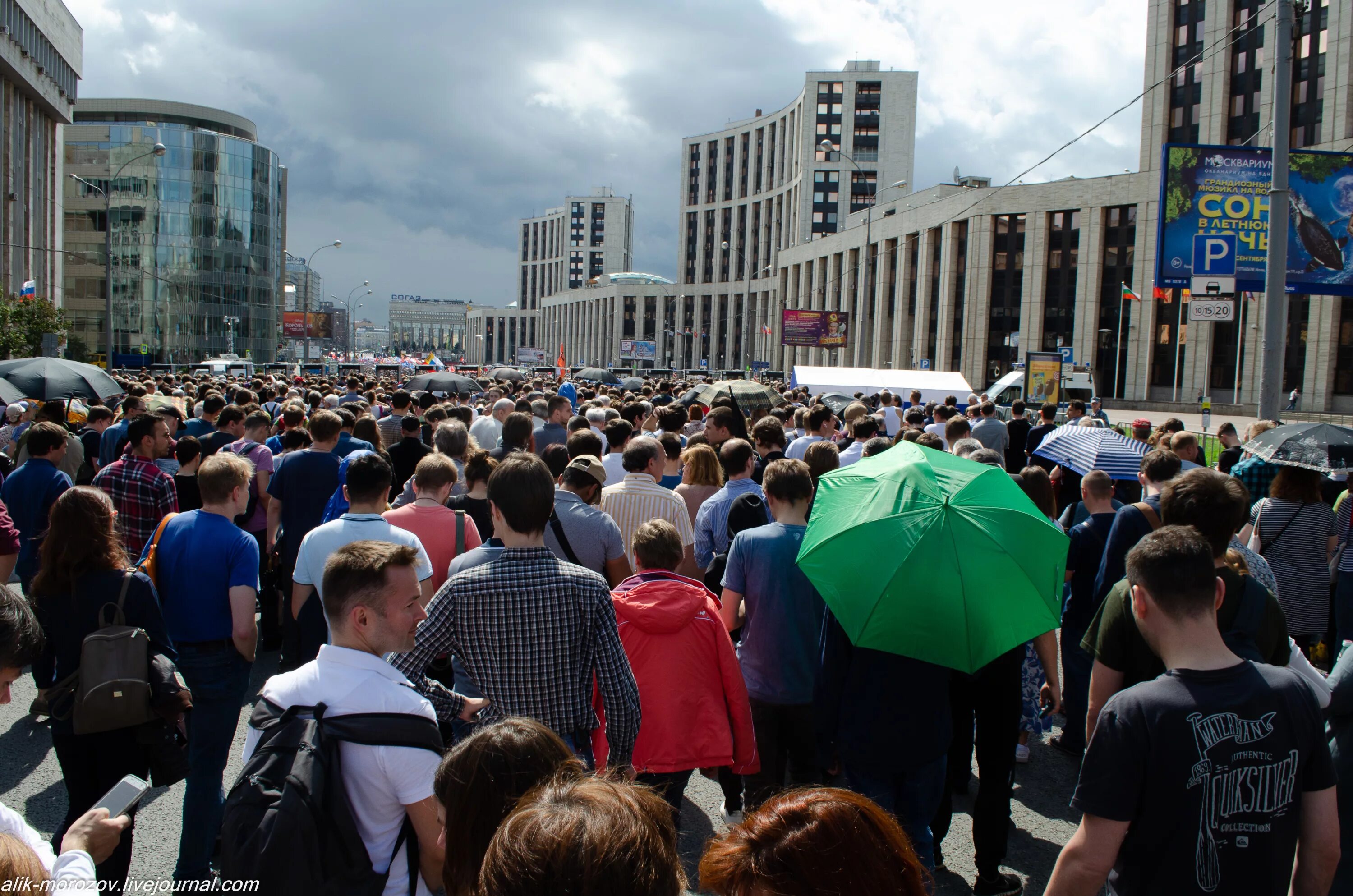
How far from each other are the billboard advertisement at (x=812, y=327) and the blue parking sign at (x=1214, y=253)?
4050 cm

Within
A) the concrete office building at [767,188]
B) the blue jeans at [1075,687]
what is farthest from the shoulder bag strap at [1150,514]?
the concrete office building at [767,188]

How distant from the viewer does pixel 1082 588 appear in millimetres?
5609

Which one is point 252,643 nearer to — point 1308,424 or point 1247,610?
point 1247,610

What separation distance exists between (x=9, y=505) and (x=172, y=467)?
1436mm

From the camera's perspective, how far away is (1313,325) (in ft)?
164

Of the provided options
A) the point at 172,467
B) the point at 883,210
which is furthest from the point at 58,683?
the point at 883,210

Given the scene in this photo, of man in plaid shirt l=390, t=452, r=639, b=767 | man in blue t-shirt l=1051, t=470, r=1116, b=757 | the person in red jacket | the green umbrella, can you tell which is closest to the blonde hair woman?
man in blue t-shirt l=1051, t=470, r=1116, b=757

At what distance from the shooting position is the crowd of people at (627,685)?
1898mm

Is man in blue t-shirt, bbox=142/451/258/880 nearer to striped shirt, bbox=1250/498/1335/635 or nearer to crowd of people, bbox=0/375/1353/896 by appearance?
crowd of people, bbox=0/375/1353/896

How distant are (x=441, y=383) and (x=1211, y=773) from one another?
1908 cm

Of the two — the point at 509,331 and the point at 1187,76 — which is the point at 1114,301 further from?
the point at 509,331

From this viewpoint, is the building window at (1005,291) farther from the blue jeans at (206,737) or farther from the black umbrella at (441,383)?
the blue jeans at (206,737)

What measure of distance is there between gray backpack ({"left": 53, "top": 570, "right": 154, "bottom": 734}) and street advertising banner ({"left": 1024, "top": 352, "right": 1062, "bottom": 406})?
3200 centimetres

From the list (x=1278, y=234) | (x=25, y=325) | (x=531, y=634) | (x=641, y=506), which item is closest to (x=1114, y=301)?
(x=1278, y=234)
